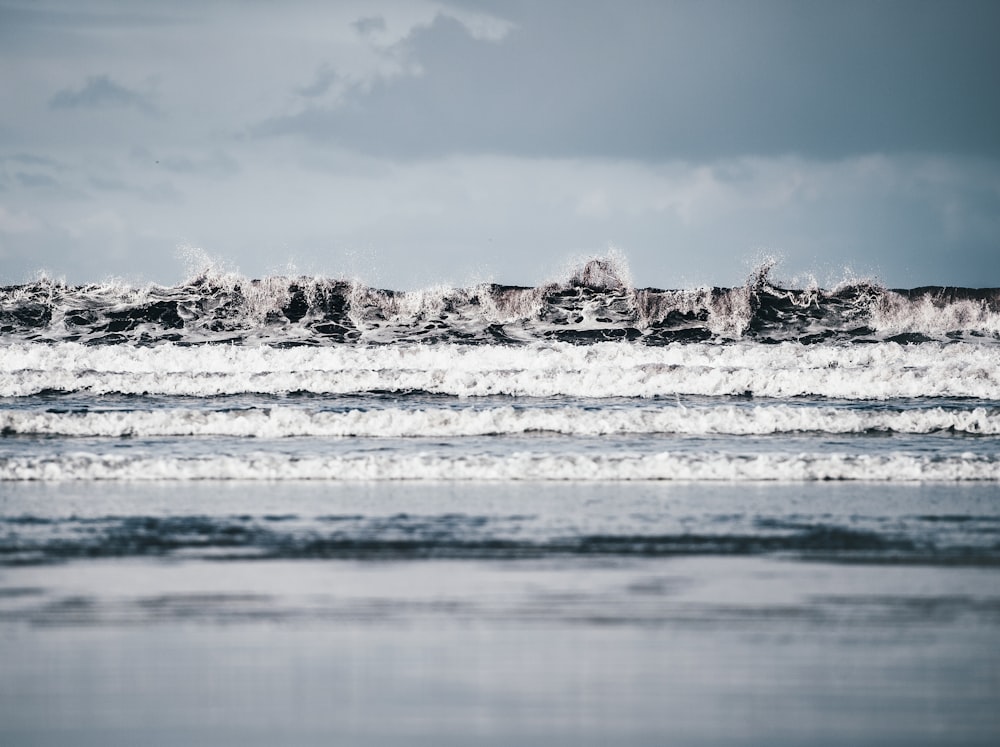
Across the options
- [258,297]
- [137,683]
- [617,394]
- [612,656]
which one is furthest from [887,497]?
[258,297]

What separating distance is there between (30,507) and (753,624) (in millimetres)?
6056

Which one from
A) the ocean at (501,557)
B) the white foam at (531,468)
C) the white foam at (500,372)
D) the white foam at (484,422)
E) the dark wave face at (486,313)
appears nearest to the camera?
the ocean at (501,557)

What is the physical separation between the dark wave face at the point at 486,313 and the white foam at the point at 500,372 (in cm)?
117

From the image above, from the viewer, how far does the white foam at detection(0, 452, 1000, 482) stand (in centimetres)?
1010

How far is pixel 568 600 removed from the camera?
579 centimetres

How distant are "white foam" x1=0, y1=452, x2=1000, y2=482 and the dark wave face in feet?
34.4

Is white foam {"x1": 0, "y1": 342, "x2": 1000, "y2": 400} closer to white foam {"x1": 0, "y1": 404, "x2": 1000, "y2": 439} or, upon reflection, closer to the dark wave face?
the dark wave face

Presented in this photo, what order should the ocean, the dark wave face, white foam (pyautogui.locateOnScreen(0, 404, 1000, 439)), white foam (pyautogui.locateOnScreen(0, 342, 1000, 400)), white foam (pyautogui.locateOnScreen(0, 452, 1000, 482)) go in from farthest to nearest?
the dark wave face < white foam (pyautogui.locateOnScreen(0, 342, 1000, 400)) < white foam (pyautogui.locateOnScreen(0, 404, 1000, 439)) < white foam (pyautogui.locateOnScreen(0, 452, 1000, 482)) < the ocean

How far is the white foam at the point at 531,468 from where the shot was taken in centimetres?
1010

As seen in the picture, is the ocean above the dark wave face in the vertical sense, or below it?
below

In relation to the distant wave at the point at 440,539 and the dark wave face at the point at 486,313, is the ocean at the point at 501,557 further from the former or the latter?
Result: the dark wave face at the point at 486,313

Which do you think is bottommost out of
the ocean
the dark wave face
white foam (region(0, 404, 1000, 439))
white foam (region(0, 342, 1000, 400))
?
the ocean

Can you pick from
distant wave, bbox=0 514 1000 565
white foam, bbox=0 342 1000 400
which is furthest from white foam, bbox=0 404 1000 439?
distant wave, bbox=0 514 1000 565

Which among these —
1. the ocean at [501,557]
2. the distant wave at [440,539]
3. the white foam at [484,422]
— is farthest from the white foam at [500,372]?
the distant wave at [440,539]
